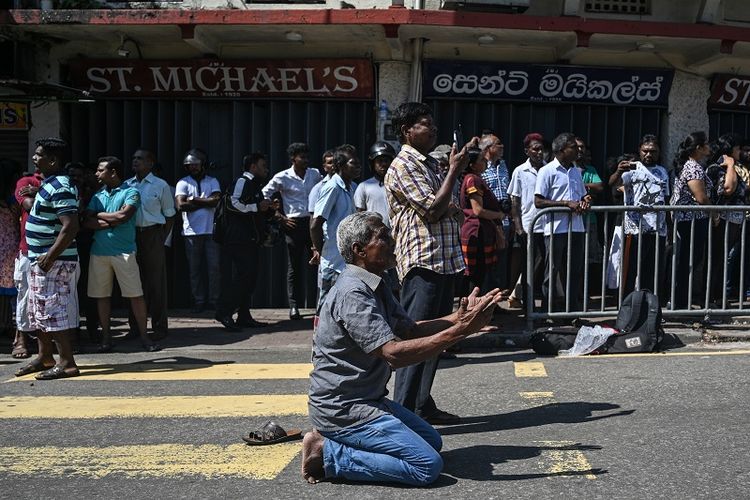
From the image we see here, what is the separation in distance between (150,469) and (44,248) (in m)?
3.47

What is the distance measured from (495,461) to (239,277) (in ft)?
20.1

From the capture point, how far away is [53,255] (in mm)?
8242

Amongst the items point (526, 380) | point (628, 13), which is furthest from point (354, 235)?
point (628, 13)

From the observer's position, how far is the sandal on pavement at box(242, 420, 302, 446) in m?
5.97


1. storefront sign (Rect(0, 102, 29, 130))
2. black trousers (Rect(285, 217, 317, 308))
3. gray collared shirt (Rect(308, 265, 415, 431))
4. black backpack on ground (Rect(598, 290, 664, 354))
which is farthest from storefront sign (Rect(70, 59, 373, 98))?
gray collared shirt (Rect(308, 265, 415, 431))

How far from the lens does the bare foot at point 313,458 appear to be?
512 centimetres

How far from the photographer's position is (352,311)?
498cm

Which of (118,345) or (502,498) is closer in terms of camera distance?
(502,498)

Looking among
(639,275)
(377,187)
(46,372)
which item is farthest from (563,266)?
(46,372)

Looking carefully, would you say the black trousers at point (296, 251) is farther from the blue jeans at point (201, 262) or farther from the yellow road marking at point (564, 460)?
the yellow road marking at point (564, 460)

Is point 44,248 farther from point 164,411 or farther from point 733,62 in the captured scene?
point 733,62

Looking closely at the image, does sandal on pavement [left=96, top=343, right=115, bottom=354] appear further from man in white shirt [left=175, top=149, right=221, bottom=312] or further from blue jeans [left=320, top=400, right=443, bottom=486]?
blue jeans [left=320, top=400, right=443, bottom=486]

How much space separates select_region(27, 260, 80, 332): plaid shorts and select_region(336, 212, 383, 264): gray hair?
13.4 ft

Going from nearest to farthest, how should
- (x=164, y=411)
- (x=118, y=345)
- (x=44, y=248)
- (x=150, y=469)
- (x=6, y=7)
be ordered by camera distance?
(x=150, y=469) → (x=164, y=411) → (x=44, y=248) → (x=118, y=345) → (x=6, y=7)
